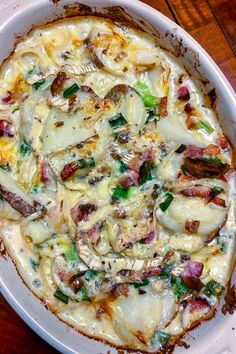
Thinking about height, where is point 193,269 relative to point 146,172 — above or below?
below

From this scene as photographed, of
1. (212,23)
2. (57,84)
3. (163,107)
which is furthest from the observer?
(212,23)

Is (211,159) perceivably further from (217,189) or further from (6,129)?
(6,129)

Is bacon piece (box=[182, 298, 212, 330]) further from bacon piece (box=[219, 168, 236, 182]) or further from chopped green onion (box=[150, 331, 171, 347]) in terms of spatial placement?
bacon piece (box=[219, 168, 236, 182])

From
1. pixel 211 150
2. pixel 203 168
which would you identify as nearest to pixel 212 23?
pixel 211 150

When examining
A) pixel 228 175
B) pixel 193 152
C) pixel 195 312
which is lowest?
pixel 195 312

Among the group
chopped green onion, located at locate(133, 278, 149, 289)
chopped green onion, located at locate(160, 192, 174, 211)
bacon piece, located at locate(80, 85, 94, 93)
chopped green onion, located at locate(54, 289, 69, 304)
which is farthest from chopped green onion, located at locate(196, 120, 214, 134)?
chopped green onion, located at locate(54, 289, 69, 304)

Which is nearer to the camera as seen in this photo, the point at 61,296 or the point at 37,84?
the point at 61,296

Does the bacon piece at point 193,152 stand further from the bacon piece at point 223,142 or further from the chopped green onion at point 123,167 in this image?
the chopped green onion at point 123,167
